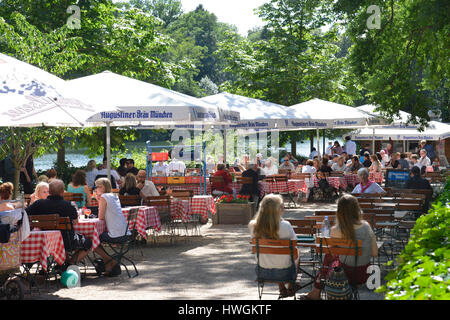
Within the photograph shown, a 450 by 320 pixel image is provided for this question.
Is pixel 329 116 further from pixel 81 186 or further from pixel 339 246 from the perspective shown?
pixel 339 246

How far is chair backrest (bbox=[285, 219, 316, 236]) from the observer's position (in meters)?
8.41

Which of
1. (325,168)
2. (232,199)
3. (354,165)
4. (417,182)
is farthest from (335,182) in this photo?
(417,182)

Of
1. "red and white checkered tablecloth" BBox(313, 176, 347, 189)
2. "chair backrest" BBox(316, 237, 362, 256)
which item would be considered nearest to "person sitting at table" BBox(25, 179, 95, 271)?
"chair backrest" BBox(316, 237, 362, 256)

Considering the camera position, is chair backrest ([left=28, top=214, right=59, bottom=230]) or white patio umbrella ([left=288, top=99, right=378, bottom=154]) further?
white patio umbrella ([left=288, top=99, right=378, bottom=154])

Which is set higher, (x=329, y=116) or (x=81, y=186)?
(x=329, y=116)

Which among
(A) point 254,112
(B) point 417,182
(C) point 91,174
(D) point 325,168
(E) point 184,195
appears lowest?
(E) point 184,195

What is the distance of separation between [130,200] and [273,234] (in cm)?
563

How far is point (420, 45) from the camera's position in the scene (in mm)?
Answer: 18469

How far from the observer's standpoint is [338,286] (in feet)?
21.5

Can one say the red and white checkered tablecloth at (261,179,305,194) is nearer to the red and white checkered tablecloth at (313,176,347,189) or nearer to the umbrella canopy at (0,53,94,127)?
the red and white checkered tablecloth at (313,176,347,189)

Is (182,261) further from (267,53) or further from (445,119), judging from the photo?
(445,119)

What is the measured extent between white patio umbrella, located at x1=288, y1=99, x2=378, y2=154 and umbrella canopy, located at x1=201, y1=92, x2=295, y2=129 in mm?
889

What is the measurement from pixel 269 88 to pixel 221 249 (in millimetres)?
22109

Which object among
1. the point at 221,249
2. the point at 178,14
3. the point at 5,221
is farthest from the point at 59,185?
the point at 178,14
